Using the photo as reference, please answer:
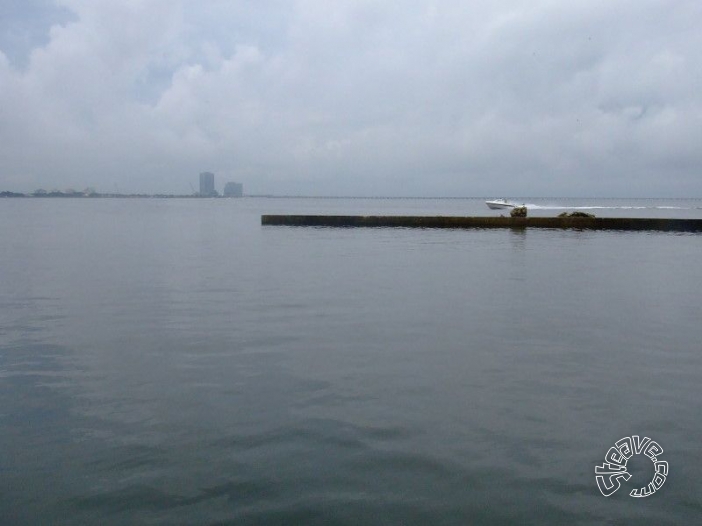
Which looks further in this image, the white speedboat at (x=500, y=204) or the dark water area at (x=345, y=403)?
the white speedboat at (x=500, y=204)

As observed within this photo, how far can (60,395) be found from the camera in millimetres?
9000

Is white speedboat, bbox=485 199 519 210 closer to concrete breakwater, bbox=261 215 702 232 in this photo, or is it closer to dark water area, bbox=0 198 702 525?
concrete breakwater, bbox=261 215 702 232

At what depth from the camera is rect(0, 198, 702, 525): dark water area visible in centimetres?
606

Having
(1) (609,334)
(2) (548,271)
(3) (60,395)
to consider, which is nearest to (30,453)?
(3) (60,395)

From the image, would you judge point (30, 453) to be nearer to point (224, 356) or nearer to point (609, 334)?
point (224, 356)

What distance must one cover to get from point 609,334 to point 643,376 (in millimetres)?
3171

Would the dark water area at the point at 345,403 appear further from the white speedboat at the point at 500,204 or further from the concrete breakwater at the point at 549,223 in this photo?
the white speedboat at the point at 500,204

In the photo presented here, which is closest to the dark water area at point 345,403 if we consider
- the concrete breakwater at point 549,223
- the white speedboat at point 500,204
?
the concrete breakwater at point 549,223

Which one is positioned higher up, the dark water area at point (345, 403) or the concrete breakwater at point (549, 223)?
the concrete breakwater at point (549, 223)

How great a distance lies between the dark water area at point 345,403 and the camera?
6.06 m

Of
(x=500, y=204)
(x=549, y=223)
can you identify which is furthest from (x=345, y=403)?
(x=500, y=204)

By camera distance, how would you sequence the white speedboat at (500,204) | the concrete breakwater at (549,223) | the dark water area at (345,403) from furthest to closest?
the white speedboat at (500,204) → the concrete breakwater at (549,223) → the dark water area at (345,403)

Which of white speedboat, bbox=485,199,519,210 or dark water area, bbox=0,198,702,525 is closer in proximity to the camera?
dark water area, bbox=0,198,702,525

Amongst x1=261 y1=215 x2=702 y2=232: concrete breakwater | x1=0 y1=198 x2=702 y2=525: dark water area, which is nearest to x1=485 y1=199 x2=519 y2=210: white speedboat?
x1=261 y1=215 x2=702 y2=232: concrete breakwater
